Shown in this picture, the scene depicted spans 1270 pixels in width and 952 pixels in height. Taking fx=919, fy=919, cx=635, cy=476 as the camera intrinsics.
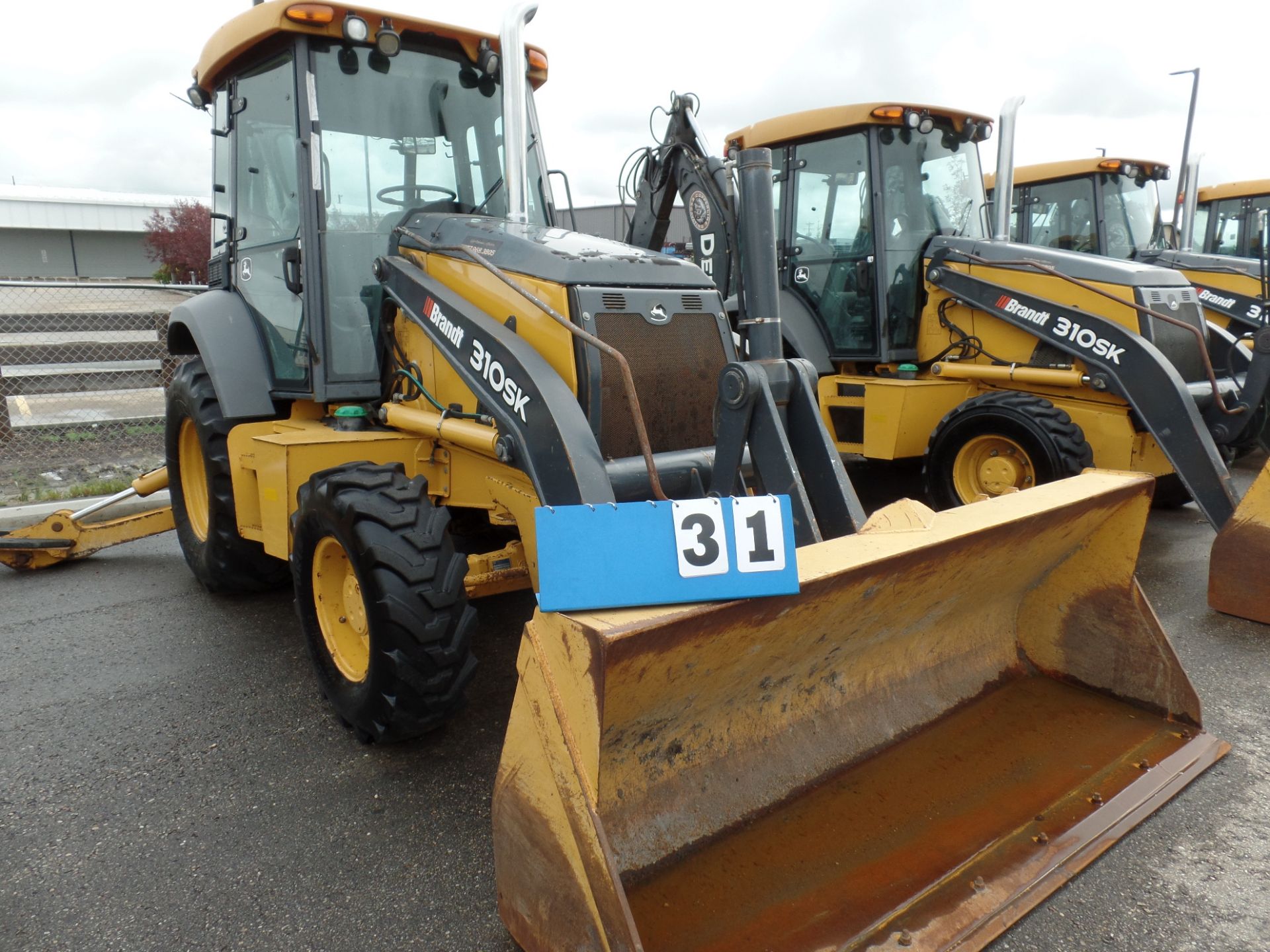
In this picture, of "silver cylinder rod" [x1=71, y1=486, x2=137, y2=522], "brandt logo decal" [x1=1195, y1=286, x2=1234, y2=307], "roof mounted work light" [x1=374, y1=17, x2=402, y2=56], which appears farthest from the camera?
"brandt logo decal" [x1=1195, y1=286, x2=1234, y2=307]

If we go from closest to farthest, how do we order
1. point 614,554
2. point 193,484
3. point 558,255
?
point 614,554 → point 558,255 → point 193,484

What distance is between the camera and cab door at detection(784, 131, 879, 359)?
6.39 metres

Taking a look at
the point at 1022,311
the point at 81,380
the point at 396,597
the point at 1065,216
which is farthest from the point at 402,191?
the point at 1065,216

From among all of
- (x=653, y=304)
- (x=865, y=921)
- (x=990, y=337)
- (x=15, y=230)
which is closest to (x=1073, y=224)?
(x=990, y=337)

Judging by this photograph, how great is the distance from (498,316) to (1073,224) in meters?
7.20

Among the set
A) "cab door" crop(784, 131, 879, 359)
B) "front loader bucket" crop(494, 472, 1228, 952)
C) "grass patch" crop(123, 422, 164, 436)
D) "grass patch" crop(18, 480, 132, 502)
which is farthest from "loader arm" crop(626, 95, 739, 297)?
"grass patch" crop(123, 422, 164, 436)

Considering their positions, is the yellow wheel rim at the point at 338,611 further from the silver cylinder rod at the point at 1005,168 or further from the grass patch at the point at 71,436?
the grass patch at the point at 71,436

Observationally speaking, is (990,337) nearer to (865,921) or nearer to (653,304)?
(653,304)

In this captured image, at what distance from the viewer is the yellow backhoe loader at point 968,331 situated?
530 cm

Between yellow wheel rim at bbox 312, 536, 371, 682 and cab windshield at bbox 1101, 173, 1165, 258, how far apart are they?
789 cm

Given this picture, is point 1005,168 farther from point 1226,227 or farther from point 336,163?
point 1226,227

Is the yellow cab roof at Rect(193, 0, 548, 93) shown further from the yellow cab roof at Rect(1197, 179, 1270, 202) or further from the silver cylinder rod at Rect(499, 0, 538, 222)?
the yellow cab roof at Rect(1197, 179, 1270, 202)

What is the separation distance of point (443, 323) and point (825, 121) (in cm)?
405

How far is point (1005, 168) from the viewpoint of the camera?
19.7 ft
